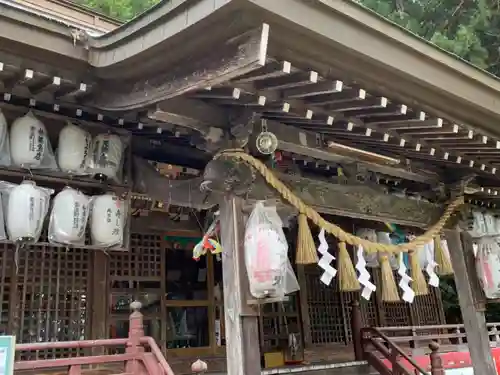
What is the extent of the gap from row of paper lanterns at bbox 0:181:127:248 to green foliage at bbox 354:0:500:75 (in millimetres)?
10816

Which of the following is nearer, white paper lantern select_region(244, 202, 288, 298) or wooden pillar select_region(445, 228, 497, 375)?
white paper lantern select_region(244, 202, 288, 298)

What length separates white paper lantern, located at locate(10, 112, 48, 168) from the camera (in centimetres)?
442

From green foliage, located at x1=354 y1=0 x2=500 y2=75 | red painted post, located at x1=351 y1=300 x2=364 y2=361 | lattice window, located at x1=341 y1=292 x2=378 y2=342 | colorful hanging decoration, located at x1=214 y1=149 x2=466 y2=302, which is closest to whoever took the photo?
colorful hanging decoration, located at x1=214 y1=149 x2=466 y2=302

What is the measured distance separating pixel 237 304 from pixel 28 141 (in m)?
2.36

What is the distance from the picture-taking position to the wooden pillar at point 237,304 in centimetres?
406

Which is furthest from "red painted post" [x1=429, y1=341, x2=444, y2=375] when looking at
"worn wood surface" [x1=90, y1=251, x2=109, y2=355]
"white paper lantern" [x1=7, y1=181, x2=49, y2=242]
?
"white paper lantern" [x1=7, y1=181, x2=49, y2=242]

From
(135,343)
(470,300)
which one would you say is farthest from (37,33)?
(470,300)

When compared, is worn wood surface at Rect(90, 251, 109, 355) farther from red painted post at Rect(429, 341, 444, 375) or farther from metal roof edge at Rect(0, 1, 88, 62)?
red painted post at Rect(429, 341, 444, 375)

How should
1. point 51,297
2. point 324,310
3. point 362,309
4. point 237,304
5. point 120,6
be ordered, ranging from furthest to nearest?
point 120,6 → point 362,309 → point 324,310 → point 51,297 → point 237,304

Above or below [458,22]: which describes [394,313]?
below

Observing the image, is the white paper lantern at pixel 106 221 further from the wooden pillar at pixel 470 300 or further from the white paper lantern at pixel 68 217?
the wooden pillar at pixel 470 300

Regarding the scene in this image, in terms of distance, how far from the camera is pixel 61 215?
469 centimetres

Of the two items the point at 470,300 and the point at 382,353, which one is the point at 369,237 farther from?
the point at 470,300

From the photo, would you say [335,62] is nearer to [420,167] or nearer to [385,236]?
[420,167]
